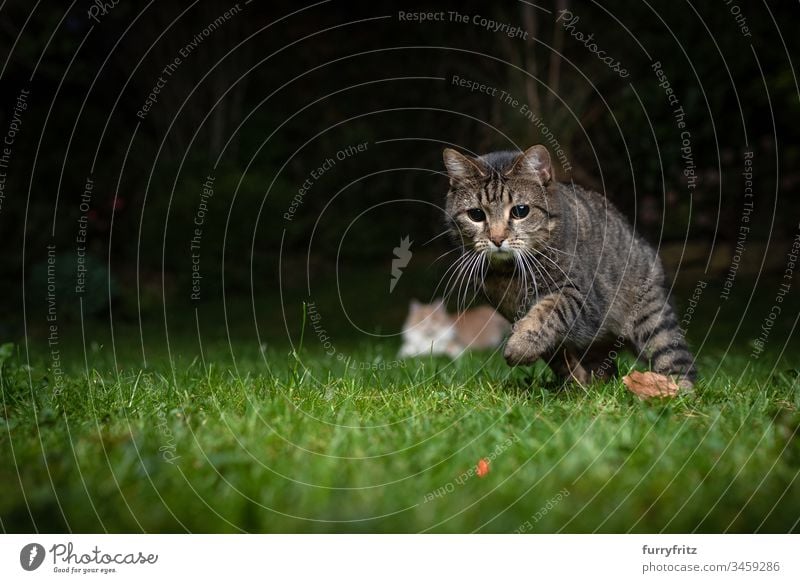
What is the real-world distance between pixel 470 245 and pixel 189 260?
6820mm

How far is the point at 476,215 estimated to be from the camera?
12.5ft

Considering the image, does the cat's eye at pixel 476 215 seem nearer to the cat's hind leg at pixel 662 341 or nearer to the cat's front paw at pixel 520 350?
the cat's front paw at pixel 520 350

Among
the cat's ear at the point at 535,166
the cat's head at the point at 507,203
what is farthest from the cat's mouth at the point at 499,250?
the cat's ear at the point at 535,166

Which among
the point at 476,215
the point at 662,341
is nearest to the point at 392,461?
the point at 476,215

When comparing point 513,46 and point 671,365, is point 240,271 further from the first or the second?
point 671,365

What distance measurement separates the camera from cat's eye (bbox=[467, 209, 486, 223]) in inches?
148

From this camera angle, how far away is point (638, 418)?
2908 mm

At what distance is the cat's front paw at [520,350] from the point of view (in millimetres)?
3332

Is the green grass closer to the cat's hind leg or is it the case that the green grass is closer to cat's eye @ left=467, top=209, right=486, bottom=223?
the cat's hind leg

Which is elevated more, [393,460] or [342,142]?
[342,142]

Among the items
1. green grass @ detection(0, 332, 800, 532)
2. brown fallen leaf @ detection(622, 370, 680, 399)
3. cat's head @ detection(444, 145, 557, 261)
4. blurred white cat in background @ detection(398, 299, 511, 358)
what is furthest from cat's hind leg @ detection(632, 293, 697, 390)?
blurred white cat in background @ detection(398, 299, 511, 358)

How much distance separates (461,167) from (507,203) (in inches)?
13.3

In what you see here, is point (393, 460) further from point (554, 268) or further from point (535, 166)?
point (535, 166)

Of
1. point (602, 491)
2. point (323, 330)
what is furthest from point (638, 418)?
point (323, 330)
